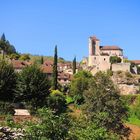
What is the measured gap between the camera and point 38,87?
2009 inches

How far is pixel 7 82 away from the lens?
1967 inches

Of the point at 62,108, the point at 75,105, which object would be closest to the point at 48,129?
the point at 62,108

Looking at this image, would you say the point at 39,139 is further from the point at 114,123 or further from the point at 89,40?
the point at 89,40

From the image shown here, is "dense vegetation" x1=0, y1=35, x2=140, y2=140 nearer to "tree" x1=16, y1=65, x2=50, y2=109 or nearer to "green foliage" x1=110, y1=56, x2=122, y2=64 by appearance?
"tree" x1=16, y1=65, x2=50, y2=109

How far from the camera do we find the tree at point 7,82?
49.3 meters

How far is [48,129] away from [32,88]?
1318 inches

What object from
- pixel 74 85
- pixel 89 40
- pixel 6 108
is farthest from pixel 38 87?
pixel 89 40

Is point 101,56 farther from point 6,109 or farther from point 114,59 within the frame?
point 6,109

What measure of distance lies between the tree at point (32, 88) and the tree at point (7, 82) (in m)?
0.73

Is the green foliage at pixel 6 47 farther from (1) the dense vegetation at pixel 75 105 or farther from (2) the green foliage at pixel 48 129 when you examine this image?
(2) the green foliage at pixel 48 129

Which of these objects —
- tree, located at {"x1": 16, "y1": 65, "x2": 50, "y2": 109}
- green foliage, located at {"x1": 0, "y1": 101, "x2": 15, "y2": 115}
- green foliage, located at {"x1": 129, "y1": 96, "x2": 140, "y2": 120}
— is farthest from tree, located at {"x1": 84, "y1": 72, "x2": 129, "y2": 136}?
green foliage, located at {"x1": 129, "y1": 96, "x2": 140, "y2": 120}

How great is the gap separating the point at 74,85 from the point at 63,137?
5773 centimetres

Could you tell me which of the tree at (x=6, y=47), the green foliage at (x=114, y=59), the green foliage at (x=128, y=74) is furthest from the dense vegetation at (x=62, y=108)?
the tree at (x=6, y=47)

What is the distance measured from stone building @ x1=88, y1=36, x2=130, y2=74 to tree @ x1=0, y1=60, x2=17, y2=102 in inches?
1992
